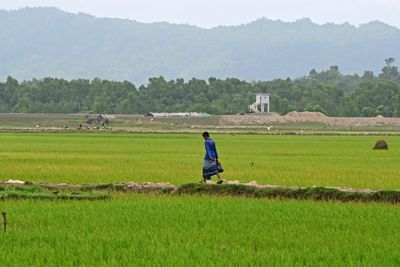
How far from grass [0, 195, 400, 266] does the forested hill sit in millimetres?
98305

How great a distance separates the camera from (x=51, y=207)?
1520 cm

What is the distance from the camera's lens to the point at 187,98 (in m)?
125

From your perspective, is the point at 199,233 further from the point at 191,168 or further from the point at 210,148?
the point at 191,168

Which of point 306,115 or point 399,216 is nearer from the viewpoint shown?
point 399,216

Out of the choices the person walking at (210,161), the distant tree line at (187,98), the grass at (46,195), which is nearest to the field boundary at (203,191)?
the grass at (46,195)

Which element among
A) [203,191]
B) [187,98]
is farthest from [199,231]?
[187,98]

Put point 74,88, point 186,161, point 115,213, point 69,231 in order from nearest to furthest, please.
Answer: point 69,231
point 115,213
point 186,161
point 74,88

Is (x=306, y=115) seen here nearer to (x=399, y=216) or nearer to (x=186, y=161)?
A: (x=186, y=161)

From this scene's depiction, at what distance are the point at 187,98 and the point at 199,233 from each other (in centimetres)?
11255

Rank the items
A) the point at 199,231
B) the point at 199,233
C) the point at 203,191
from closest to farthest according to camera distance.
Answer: the point at 199,233 < the point at 199,231 < the point at 203,191

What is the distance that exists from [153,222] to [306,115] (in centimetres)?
8710

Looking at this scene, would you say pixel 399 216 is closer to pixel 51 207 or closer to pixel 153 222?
Answer: pixel 153 222

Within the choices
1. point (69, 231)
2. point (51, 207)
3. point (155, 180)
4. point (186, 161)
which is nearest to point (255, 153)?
point (186, 161)

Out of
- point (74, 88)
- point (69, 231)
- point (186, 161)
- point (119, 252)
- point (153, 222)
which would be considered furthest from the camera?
point (74, 88)
